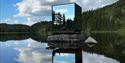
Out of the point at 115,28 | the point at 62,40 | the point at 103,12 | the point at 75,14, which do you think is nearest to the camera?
the point at 62,40

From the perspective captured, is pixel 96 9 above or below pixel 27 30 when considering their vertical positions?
above

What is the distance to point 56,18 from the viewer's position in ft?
74.0

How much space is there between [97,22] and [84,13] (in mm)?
4389

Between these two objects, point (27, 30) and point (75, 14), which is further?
point (27, 30)

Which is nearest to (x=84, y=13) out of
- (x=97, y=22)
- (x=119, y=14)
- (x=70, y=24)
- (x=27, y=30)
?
(x=97, y=22)

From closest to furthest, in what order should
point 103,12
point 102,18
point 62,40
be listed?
point 62,40
point 102,18
point 103,12

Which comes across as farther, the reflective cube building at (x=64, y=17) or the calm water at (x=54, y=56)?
the reflective cube building at (x=64, y=17)

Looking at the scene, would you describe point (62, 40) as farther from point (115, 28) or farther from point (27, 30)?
point (27, 30)

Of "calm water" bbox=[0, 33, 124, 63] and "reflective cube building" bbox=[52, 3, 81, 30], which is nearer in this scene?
"calm water" bbox=[0, 33, 124, 63]

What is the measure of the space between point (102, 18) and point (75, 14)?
51160mm

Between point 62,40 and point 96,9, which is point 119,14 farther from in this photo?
point 62,40

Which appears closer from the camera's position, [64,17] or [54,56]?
[54,56]

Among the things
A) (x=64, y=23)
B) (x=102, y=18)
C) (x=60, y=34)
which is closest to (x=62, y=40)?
(x=60, y=34)

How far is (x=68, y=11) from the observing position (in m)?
22.3
